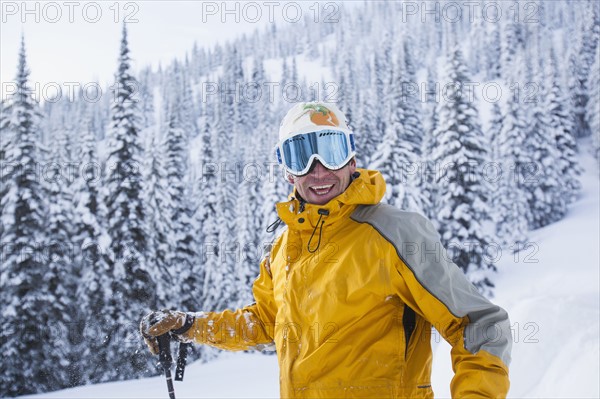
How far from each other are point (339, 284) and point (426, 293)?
0.44 m

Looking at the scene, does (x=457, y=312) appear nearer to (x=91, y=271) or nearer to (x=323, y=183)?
(x=323, y=183)

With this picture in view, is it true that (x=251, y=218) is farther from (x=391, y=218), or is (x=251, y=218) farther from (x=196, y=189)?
(x=391, y=218)

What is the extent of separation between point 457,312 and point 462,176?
2492 cm

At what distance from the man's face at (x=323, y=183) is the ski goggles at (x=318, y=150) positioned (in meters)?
0.04

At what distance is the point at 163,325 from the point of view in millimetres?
3424

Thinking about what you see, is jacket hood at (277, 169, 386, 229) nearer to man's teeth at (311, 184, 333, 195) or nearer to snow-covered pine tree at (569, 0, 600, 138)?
man's teeth at (311, 184, 333, 195)

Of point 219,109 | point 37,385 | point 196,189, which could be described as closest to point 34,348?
point 37,385

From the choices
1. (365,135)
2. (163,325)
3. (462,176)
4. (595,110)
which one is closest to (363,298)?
(163,325)

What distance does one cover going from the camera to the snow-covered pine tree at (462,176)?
25375 millimetres

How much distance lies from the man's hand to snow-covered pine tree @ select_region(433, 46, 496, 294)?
23.2m

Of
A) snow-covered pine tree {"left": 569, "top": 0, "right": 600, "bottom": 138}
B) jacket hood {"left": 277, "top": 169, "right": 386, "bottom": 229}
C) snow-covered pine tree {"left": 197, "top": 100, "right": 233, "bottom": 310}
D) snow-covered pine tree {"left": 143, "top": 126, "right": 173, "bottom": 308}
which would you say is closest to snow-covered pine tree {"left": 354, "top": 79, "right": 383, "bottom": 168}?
snow-covered pine tree {"left": 197, "top": 100, "right": 233, "bottom": 310}

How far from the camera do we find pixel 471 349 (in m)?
2.12

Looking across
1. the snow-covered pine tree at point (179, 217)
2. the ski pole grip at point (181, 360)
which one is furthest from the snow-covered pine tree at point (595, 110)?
the ski pole grip at point (181, 360)

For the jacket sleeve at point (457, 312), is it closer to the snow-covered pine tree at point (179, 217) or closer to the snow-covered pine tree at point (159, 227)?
the snow-covered pine tree at point (159, 227)
